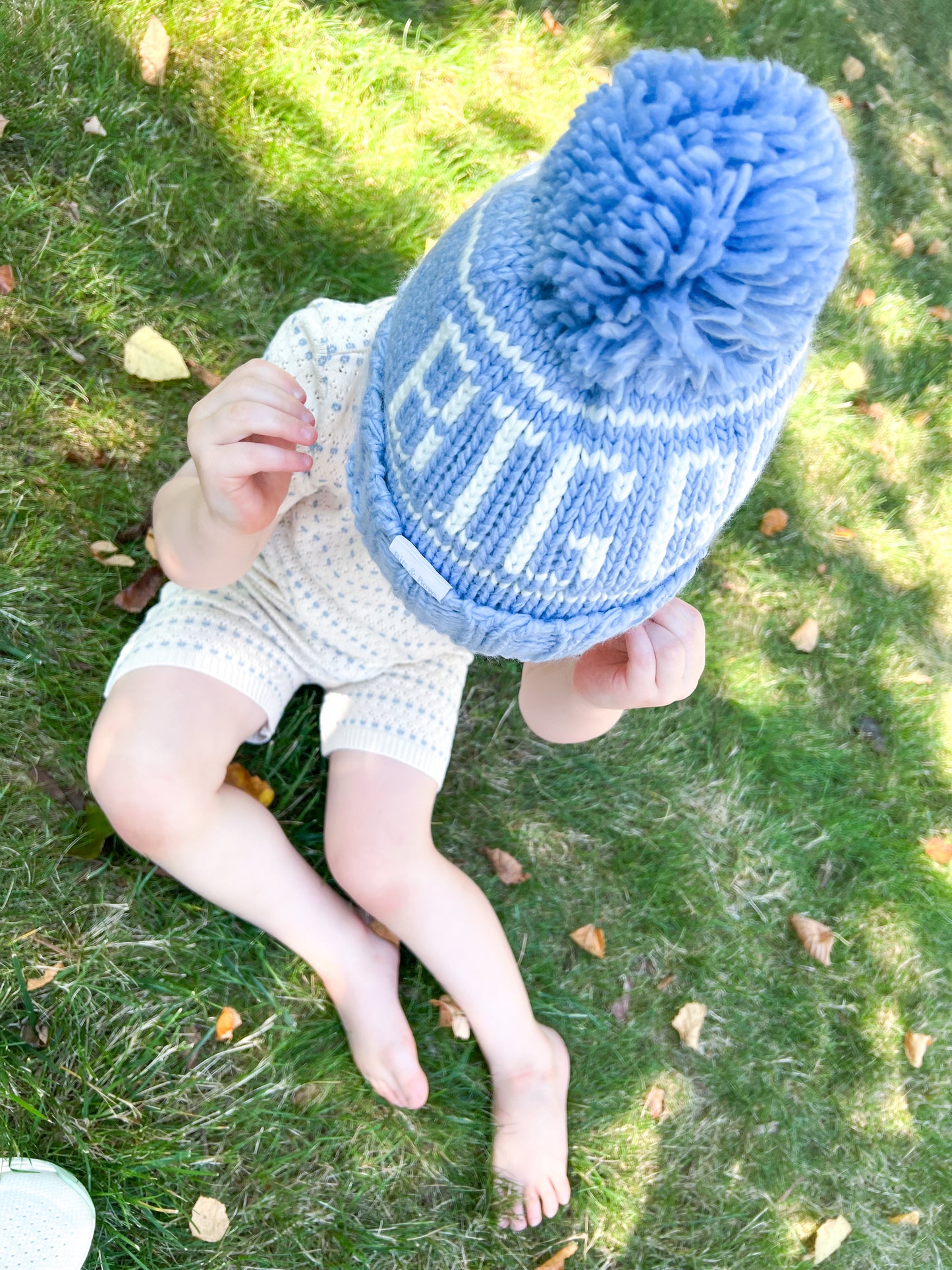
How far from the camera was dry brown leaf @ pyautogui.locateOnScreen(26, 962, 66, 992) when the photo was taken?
5.35 feet

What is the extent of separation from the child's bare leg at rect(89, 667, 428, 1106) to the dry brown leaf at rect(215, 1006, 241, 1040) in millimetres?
151

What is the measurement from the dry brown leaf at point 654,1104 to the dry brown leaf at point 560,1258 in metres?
0.27

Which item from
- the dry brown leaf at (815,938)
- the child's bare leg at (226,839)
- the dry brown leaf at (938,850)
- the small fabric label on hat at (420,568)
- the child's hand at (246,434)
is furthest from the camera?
the dry brown leaf at (938,850)

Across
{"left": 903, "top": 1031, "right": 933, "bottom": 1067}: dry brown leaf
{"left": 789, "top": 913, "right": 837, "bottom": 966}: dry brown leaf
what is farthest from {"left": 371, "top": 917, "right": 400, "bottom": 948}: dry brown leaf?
{"left": 903, "top": 1031, "right": 933, "bottom": 1067}: dry brown leaf

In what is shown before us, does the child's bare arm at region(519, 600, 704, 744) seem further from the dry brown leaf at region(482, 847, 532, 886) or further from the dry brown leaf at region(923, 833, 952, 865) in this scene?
the dry brown leaf at region(923, 833, 952, 865)

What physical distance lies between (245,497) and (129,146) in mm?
1247

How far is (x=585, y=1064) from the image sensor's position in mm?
1917

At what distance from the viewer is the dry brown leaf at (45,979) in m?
1.63

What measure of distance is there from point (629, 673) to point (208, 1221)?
1165 millimetres

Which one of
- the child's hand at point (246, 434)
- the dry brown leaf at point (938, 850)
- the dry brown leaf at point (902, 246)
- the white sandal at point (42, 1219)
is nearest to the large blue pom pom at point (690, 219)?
the child's hand at point (246, 434)

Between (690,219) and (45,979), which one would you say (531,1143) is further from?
(690,219)

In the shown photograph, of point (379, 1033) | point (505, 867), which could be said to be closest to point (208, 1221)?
point (379, 1033)

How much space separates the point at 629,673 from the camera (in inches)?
53.4

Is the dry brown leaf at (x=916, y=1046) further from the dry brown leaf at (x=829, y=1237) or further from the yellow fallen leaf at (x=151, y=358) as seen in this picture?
the yellow fallen leaf at (x=151, y=358)
